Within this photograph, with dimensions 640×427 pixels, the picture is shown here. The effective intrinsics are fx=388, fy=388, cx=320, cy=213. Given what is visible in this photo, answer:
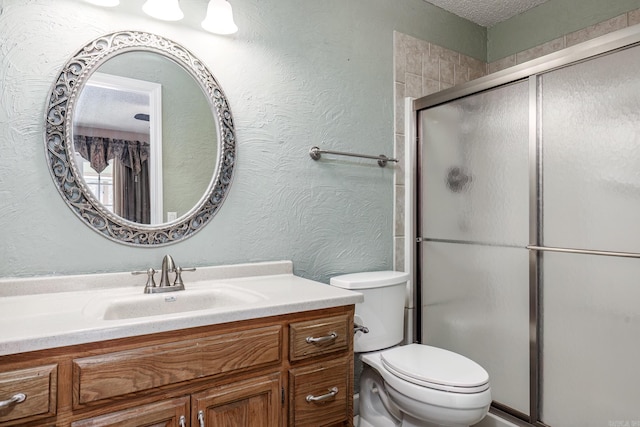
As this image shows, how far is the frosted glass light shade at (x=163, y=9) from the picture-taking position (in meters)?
1.49

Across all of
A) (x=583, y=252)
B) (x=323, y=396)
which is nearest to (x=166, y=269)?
(x=323, y=396)

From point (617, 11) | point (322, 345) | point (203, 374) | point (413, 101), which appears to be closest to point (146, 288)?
point (203, 374)

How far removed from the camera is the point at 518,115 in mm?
1803

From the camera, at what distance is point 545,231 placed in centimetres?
170

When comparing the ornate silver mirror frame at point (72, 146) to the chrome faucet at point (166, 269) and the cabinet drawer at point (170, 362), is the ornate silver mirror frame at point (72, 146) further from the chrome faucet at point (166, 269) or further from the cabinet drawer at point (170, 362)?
the cabinet drawer at point (170, 362)

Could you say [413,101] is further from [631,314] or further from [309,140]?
[631,314]

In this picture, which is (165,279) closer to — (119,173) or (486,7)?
(119,173)

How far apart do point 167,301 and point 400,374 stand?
0.96 meters

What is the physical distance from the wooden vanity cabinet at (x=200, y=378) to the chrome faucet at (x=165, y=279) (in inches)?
16.1

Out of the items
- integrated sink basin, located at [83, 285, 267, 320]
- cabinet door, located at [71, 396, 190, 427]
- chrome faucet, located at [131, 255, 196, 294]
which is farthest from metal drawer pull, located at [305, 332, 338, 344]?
chrome faucet, located at [131, 255, 196, 294]

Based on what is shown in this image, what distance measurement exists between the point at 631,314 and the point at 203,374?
1.53 metres

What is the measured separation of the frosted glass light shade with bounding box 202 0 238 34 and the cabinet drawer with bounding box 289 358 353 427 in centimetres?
137

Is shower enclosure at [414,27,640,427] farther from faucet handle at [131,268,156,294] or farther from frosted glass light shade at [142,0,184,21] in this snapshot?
faucet handle at [131,268,156,294]

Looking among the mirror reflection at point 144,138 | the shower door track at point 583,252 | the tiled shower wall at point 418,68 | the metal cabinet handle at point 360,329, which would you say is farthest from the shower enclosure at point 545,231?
the mirror reflection at point 144,138
